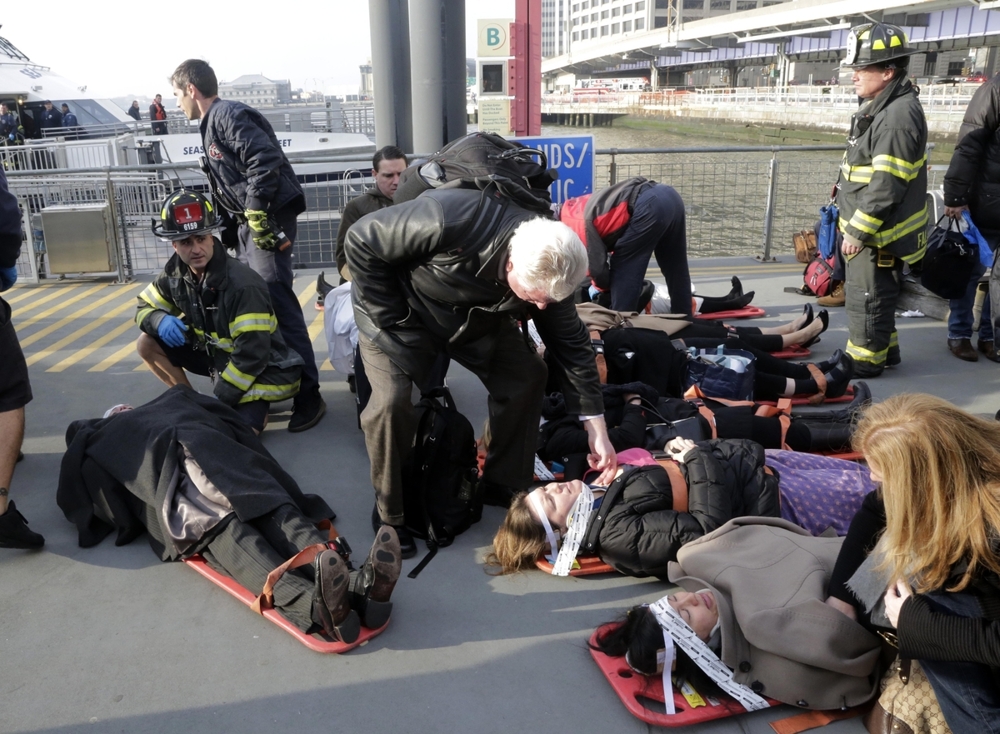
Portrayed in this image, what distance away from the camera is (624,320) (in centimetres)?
488

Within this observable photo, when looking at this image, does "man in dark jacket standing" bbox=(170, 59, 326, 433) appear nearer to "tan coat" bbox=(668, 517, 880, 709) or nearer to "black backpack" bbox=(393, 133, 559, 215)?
"black backpack" bbox=(393, 133, 559, 215)

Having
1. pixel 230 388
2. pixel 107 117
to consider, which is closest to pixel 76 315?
pixel 230 388

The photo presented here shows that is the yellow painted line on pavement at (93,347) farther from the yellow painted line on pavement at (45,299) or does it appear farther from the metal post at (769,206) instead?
the metal post at (769,206)

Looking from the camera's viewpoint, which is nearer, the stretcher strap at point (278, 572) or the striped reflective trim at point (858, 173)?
the stretcher strap at point (278, 572)

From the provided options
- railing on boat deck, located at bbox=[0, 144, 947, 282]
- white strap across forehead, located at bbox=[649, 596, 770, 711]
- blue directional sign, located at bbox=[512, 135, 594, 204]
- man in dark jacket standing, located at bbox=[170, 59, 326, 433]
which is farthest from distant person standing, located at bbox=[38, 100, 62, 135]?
white strap across forehead, located at bbox=[649, 596, 770, 711]

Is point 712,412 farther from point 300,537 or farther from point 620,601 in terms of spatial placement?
point 300,537

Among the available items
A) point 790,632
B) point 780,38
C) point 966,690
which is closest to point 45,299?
point 790,632

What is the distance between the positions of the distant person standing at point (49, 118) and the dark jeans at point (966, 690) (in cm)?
2138

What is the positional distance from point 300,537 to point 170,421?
2.50 ft

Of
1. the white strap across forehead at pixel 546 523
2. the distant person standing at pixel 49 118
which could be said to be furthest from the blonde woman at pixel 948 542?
the distant person standing at pixel 49 118

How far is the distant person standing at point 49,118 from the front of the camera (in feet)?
62.8

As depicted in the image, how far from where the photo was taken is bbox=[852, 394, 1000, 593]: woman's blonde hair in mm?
1871

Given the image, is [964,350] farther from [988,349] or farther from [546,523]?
[546,523]

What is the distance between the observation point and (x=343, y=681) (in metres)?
2.49
